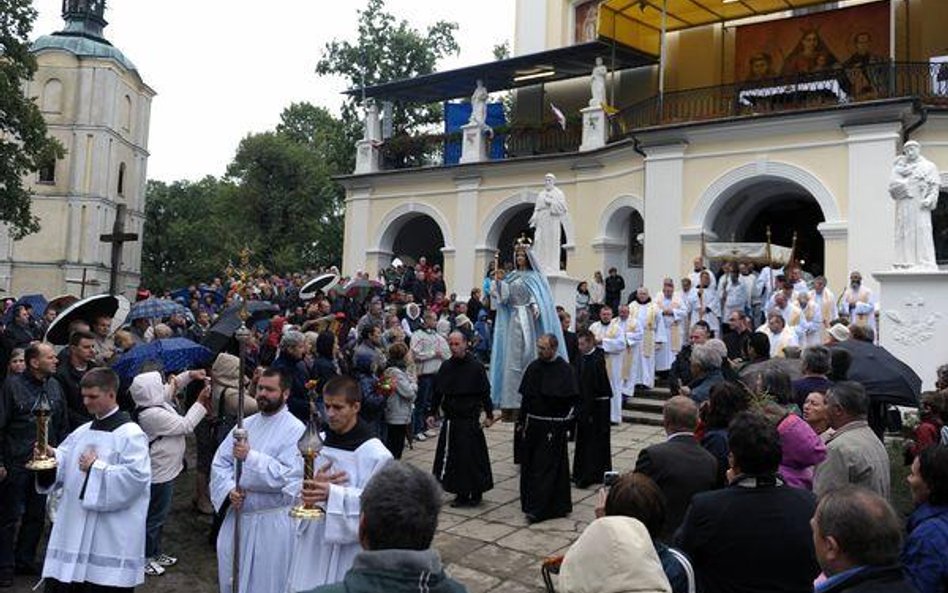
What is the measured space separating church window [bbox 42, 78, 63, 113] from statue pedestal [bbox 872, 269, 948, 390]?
152ft

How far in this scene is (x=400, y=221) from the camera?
2569cm

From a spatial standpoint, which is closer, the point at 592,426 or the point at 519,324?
the point at 592,426

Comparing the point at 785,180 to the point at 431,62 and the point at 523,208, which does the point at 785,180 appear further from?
the point at 431,62

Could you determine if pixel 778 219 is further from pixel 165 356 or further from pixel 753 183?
pixel 165 356

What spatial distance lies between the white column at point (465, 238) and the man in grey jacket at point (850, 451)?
62.7 ft

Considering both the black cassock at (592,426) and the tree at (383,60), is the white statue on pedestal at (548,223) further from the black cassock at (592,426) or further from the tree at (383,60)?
the tree at (383,60)

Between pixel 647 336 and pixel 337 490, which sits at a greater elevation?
pixel 647 336

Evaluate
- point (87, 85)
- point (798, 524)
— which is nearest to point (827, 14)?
point (798, 524)

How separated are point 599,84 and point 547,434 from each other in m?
15.4

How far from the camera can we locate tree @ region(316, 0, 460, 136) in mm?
36188

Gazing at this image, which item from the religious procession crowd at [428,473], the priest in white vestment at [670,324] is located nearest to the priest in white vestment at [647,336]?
the priest in white vestment at [670,324]

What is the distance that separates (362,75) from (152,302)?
93.9ft

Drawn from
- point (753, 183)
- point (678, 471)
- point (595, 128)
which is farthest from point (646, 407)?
point (595, 128)

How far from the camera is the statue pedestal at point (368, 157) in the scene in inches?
1021
